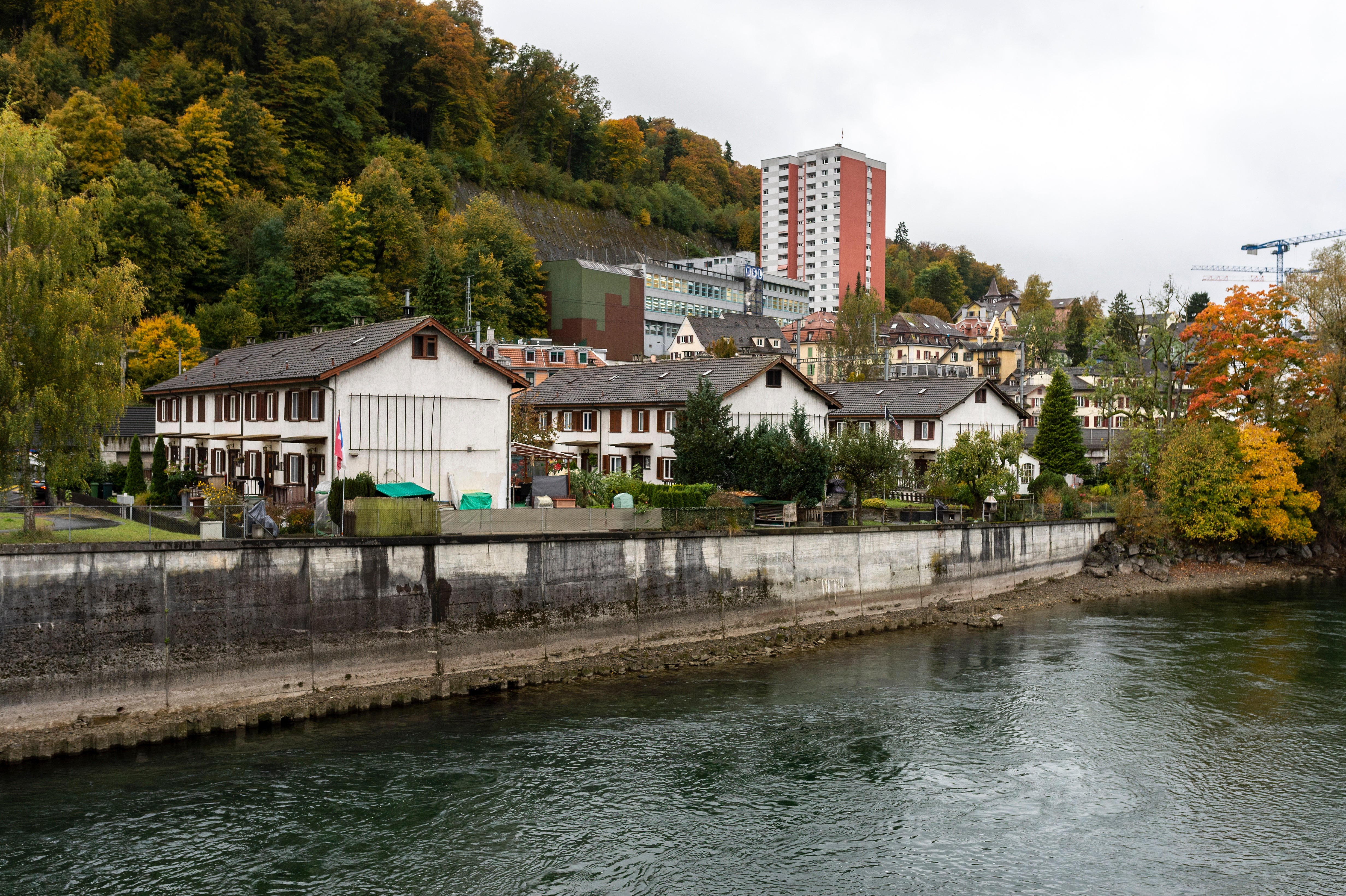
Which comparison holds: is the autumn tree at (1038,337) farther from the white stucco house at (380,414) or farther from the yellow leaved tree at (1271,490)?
the white stucco house at (380,414)

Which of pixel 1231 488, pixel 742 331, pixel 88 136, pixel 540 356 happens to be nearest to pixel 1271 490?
pixel 1231 488

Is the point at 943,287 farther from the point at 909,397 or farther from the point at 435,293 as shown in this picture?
the point at 909,397

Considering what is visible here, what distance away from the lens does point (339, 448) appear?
112 ft

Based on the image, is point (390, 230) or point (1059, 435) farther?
point (390, 230)

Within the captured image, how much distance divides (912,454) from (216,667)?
47.5m

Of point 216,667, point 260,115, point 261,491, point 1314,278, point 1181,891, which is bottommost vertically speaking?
point 1181,891

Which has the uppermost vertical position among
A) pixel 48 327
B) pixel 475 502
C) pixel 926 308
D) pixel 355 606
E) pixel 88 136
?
pixel 926 308

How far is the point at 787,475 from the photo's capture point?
145ft

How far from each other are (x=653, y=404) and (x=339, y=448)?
23614mm

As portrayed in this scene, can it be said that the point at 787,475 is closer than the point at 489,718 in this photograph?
No

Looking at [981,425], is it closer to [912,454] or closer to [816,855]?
[912,454]

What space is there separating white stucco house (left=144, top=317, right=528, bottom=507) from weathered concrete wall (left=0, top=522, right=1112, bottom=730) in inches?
296

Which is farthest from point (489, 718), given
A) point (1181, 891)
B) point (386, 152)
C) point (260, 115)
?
point (386, 152)

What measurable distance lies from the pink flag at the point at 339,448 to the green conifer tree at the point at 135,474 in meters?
15.8
